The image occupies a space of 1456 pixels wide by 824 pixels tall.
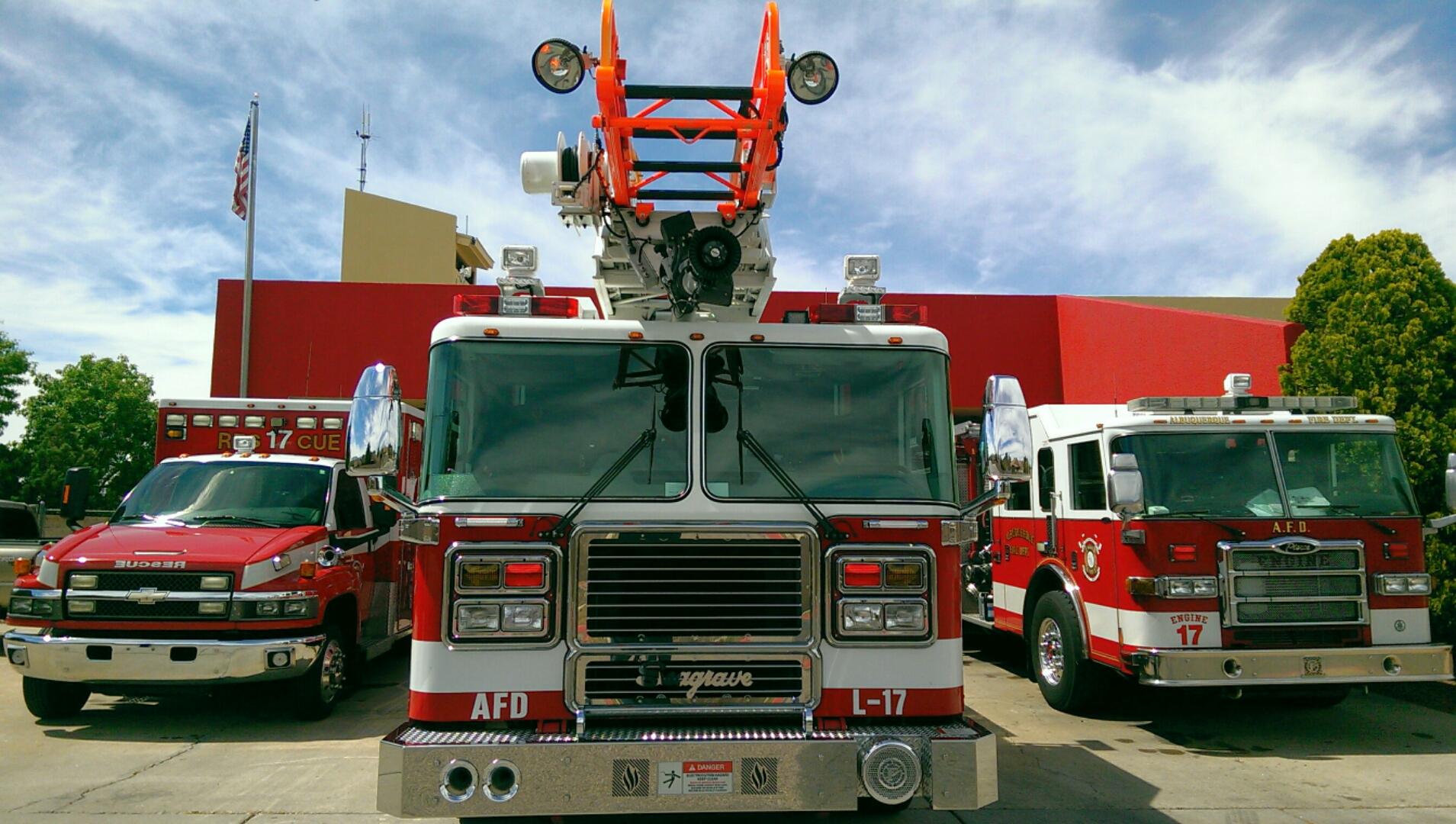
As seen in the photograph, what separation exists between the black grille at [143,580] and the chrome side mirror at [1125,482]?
6.23 metres

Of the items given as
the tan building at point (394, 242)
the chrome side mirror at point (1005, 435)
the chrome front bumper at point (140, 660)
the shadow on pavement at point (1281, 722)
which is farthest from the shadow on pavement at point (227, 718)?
the tan building at point (394, 242)

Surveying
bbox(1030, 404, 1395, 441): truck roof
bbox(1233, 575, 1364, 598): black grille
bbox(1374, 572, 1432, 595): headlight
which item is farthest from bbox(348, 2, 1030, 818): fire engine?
bbox(1374, 572, 1432, 595): headlight

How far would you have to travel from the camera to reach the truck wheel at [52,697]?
299 inches

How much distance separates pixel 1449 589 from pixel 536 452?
899 cm

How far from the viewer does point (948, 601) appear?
4.61 m

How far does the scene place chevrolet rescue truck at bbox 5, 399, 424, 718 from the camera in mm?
7125

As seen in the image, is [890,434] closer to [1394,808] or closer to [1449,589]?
[1394,808]

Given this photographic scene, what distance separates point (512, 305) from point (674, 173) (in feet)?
4.26

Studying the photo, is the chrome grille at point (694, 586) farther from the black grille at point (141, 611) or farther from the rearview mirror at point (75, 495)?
the rearview mirror at point (75, 495)

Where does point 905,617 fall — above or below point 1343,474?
below

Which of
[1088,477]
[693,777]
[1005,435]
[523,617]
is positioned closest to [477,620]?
[523,617]

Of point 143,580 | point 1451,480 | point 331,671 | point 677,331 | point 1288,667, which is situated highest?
point 677,331

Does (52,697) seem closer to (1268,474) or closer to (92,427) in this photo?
(1268,474)

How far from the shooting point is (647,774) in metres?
4.01
